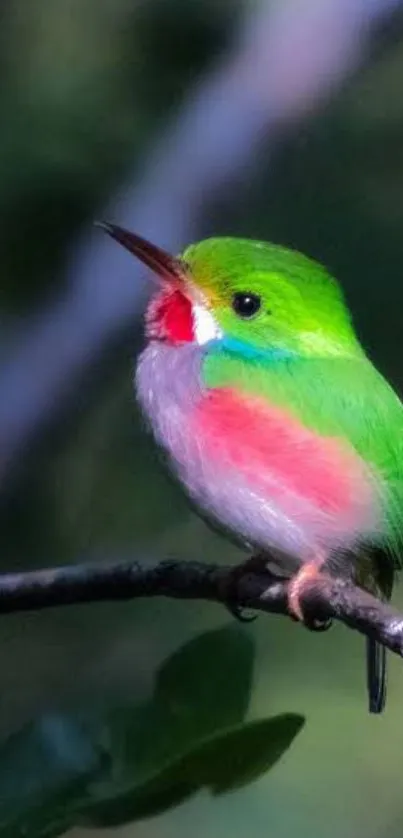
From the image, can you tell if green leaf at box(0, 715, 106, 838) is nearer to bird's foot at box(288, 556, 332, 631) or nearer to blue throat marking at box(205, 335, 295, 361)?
bird's foot at box(288, 556, 332, 631)

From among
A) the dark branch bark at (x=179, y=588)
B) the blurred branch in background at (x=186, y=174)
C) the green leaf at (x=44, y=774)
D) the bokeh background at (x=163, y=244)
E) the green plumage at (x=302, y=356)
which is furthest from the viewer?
the bokeh background at (x=163, y=244)

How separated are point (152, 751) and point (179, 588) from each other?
223 mm

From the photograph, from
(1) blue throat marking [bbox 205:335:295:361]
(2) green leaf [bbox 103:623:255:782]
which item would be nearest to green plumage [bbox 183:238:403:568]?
(1) blue throat marking [bbox 205:335:295:361]

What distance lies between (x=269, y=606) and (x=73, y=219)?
60cm

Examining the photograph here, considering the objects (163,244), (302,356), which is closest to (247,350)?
(302,356)

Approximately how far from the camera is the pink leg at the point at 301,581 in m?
0.71

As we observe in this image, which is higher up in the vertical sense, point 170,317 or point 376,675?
point 170,317

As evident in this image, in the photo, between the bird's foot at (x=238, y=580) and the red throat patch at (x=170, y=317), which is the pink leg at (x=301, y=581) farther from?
the red throat patch at (x=170, y=317)

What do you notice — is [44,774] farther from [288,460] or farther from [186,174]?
[186,174]

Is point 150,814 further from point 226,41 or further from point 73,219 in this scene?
point 226,41

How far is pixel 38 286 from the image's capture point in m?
1.26

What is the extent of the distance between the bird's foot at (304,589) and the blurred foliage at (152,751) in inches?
5.9

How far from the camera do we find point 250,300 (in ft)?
2.82

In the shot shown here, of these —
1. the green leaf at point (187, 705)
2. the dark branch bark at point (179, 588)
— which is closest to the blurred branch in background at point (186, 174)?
the dark branch bark at point (179, 588)
